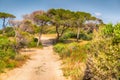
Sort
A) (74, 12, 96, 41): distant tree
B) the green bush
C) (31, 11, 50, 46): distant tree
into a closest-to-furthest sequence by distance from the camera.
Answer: the green bush
(31, 11, 50, 46): distant tree
(74, 12, 96, 41): distant tree

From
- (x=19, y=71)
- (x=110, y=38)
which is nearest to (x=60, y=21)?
(x=19, y=71)

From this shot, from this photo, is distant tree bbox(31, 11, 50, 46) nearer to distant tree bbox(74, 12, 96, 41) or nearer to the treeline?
the treeline

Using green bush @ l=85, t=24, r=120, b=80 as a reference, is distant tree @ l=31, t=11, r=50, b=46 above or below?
above

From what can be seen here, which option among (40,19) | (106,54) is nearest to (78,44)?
(40,19)

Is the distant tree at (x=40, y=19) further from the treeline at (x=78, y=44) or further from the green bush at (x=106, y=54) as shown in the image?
the green bush at (x=106, y=54)

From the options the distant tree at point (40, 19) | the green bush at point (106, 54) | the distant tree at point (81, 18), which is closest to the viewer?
the green bush at point (106, 54)

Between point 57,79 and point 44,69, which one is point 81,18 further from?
point 57,79

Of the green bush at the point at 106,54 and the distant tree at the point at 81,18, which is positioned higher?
the distant tree at the point at 81,18

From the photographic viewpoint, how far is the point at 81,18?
64625 millimetres

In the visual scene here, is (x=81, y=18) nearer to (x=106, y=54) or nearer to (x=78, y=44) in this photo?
(x=78, y=44)

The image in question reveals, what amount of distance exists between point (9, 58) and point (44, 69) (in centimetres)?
500

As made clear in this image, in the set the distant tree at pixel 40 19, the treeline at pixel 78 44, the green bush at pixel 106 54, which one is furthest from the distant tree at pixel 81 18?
the green bush at pixel 106 54

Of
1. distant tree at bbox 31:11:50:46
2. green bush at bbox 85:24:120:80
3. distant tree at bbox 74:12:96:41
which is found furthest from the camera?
distant tree at bbox 74:12:96:41

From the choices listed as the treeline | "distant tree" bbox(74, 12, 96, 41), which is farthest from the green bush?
"distant tree" bbox(74, 12, 96, 41)
